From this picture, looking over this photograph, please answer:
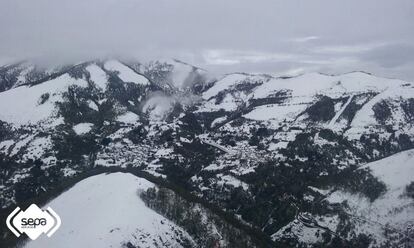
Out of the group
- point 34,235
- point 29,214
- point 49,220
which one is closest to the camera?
point 29,214

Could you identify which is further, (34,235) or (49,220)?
(34,235)

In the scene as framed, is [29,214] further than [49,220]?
No

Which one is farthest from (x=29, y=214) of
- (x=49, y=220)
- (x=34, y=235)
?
(x=34, y=235)

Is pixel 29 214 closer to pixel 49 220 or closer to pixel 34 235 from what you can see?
pixel 49 220

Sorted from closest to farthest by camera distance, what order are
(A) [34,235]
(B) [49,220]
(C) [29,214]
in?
1. (C) [29,214]
2. (B) [49,220]
3. (A) [34,235]

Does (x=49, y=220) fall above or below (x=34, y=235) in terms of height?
above
